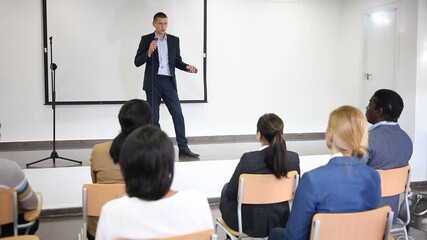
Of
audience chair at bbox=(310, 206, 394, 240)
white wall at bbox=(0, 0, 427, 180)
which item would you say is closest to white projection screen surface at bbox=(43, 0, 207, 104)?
white wall at bbox=(0, 0, 427, 180)

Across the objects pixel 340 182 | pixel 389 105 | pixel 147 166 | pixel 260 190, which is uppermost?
pixel 389 105

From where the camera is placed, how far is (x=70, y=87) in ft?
17.7

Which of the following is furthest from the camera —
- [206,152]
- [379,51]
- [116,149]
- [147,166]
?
[379,51]

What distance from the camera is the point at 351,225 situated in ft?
5.25

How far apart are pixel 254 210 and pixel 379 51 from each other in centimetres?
437

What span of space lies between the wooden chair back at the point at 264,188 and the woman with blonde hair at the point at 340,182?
1.79 feet

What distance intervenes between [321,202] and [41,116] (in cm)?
460

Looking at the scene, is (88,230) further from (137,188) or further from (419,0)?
(419,0)

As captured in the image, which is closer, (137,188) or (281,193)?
(137,188)

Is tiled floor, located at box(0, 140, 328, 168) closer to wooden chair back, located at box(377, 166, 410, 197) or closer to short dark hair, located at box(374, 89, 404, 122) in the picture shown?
short dark hair, located at box(374, 89, 404, 122)

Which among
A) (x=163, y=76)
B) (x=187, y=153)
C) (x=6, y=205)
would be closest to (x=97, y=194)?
(x=6, y=205)

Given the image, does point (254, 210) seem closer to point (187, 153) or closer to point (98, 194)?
point (98, 194)

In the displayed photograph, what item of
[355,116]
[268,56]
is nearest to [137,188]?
[355,116]

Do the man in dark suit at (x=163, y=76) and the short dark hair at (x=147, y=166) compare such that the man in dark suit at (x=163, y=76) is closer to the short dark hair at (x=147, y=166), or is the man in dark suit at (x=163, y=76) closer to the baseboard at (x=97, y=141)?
the baseboard at (x=97, y=141)
